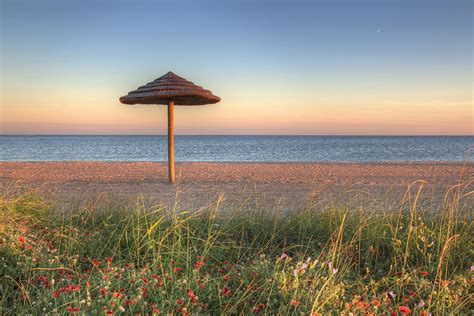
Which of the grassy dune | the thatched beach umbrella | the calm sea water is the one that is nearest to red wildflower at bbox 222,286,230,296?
the grassy dune

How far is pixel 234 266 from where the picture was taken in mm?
3207

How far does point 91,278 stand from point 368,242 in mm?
2641

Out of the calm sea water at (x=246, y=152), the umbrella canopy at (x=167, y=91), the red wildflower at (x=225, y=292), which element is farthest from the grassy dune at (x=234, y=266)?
the umbrella canopy at (x=167, y=91)

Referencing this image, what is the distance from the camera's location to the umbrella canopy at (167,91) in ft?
31.2

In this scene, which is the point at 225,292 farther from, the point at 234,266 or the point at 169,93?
the point at 169,93

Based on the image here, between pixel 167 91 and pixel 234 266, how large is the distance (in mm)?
7144

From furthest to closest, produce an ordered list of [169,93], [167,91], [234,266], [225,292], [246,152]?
[246,152] < [167,91] < [169,93] < [234,266] < [225,292]

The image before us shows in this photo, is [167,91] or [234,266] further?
[167,91]

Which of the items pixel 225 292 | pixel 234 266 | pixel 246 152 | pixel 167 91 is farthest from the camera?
pixel 246 152

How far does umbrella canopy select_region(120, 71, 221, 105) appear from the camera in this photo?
9.50 m

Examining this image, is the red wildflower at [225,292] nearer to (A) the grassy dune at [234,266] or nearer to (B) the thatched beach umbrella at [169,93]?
(A) the grassy dune at [234,266]

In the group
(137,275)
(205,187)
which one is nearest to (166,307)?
(137,275)

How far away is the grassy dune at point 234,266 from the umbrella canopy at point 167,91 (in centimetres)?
505

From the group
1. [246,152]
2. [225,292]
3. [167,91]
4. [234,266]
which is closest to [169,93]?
[167,91]
